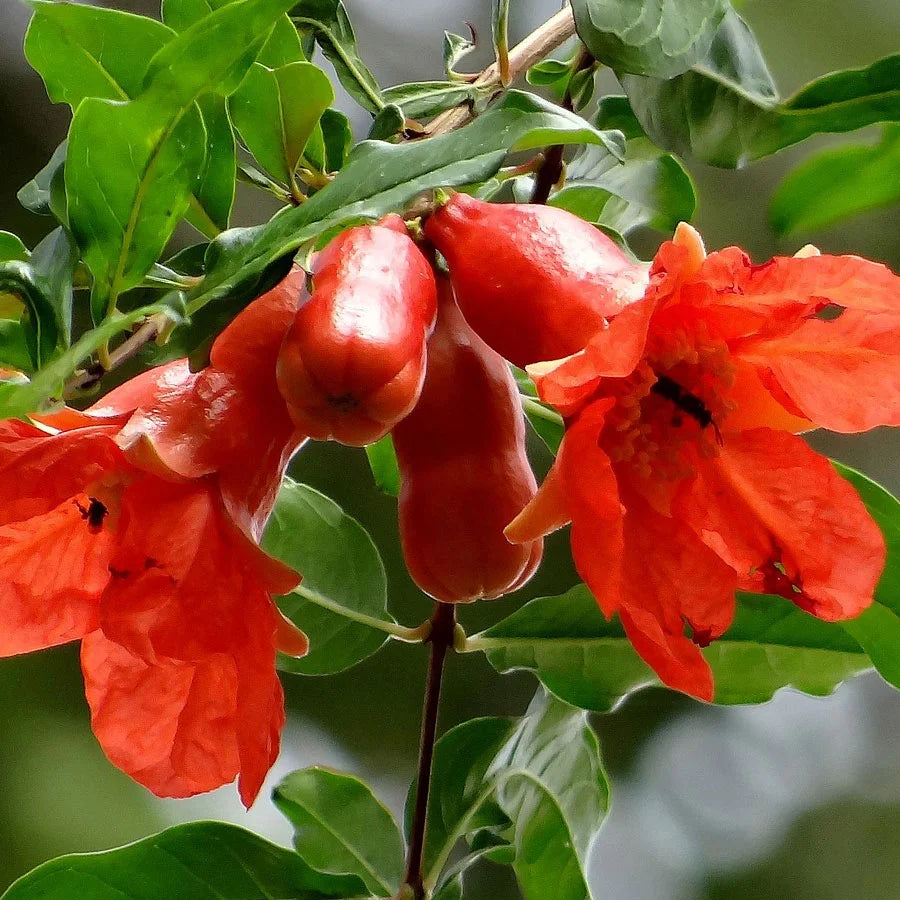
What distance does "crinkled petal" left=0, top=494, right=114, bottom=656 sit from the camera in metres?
0.50

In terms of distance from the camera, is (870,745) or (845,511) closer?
(845,511)

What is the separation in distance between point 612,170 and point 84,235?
334mm

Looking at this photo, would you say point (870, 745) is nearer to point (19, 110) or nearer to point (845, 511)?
point (845, 511)

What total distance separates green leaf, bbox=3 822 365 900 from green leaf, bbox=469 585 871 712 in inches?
6.9

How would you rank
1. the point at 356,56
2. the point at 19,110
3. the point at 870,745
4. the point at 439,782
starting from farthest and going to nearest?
1. the point at 870,745
2. the point at 19,110
3. the point at 439,782
4. the point at 356,56

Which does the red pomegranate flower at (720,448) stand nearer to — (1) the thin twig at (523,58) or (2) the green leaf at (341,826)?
(1) the thin twig at (523,58)

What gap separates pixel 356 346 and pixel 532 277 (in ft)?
0.31

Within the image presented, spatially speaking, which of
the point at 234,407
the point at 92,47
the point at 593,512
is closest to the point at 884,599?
the point at 593,512

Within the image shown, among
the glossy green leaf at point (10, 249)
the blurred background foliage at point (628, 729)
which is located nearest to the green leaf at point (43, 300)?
the glossy green leaf at point (10, 249)

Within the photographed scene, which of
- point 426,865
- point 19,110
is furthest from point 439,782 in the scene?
point 19,110

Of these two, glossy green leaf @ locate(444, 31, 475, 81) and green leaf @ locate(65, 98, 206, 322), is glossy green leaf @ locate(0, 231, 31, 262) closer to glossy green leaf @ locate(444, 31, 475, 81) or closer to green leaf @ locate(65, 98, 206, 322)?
green leaf @ locate(65, 98, 206, 322)

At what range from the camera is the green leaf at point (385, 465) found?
743 millimetres

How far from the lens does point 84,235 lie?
45 centimetres

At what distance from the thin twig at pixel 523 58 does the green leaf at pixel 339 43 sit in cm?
4
